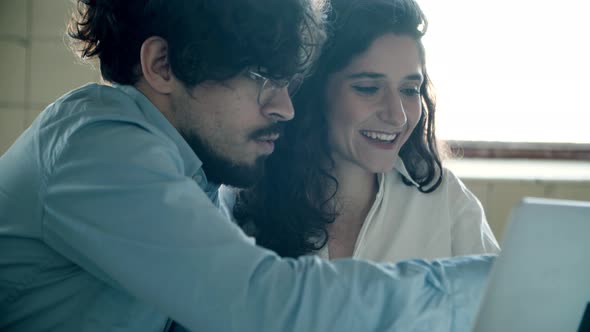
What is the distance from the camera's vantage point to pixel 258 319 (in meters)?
0.82

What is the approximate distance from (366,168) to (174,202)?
922 mm

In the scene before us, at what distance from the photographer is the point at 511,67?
280 cm

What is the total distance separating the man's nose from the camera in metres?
1.22

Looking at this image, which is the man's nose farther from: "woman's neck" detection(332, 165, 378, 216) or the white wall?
the white wall

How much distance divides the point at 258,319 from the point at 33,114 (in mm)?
2099

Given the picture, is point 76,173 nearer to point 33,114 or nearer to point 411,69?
point 411,69

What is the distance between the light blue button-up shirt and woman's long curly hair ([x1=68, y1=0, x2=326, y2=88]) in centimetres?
22

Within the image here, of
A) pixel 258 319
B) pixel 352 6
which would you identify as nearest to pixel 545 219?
pixel 258 319

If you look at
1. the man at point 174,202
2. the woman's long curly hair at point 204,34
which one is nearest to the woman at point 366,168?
the man at point 174,202

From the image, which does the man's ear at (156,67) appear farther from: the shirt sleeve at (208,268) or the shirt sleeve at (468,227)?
the shirt sleeve at (468,227)

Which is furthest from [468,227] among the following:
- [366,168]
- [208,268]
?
[208,268]

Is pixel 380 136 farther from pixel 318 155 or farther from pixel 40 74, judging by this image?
pixel 40 74

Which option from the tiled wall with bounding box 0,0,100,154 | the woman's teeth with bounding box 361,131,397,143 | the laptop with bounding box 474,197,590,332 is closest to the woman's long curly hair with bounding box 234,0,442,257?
the woman's teeth with bounding box 361,131,397,143

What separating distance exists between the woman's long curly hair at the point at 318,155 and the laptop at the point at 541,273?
94cm
